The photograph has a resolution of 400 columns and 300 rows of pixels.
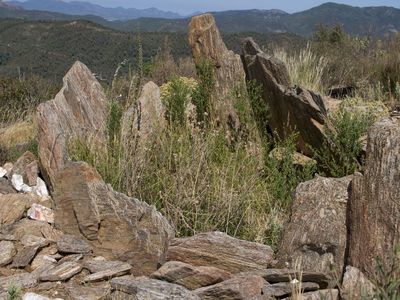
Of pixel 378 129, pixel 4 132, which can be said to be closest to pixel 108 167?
pixel 378 129

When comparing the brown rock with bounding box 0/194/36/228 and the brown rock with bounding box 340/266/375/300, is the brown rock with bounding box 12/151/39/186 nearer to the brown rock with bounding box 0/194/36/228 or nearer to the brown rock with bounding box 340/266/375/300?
the brown rock with bounding box 0/194/36/228

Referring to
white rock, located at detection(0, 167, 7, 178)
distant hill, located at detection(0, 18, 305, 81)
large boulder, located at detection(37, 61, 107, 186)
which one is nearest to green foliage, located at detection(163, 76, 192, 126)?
large boulder, located at detection(37, 61, 107, 186)

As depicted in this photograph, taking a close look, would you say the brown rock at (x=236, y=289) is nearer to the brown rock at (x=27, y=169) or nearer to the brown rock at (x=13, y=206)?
the brown rock at (x=13, y=206)

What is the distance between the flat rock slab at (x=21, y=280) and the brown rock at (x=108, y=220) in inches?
23.6

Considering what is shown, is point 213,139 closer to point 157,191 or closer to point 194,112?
point 157,191

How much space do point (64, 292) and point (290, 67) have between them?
23.9 ft

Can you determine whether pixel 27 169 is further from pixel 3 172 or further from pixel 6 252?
pixel 6 252

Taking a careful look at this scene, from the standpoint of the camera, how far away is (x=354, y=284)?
3.43 metres

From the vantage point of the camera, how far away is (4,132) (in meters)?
9.10

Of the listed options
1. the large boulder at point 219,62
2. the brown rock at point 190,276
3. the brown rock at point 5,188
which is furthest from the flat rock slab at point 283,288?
the large boulder at point 219,62

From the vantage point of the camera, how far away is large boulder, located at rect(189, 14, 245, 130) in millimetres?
6824

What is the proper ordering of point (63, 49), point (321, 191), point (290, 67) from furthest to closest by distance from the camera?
point (63, 49), point (290, 67), point (321, 191)

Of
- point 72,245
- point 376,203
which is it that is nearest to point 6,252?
point 72,245

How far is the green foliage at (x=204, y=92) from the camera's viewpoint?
6.92 meters
